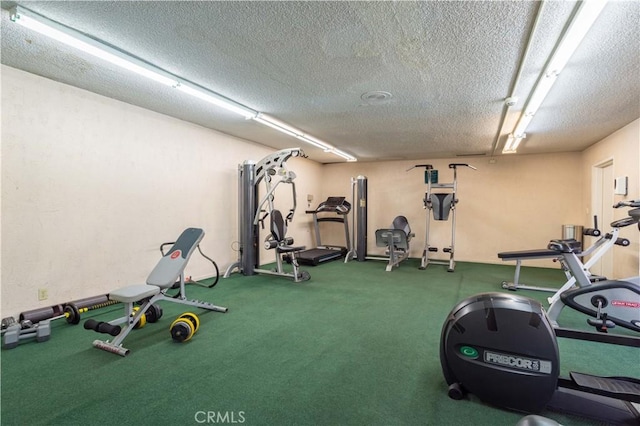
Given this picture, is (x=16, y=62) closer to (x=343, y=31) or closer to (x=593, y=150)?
(x=343, y=31)

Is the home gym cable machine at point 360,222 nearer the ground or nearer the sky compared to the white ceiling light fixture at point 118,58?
nearer the ground

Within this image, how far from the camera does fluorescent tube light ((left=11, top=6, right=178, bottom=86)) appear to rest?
2045mm

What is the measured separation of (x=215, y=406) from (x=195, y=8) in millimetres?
2481

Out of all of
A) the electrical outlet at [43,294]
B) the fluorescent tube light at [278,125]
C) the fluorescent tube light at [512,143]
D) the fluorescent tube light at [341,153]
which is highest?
the fluorescent tube light at [278,125]

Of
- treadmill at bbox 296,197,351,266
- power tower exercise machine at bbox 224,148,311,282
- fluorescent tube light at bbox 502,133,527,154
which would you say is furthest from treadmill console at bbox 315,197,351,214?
fluorescent tube light at bbox 502,133,527,154

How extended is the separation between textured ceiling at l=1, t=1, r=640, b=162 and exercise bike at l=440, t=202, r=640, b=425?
1.88 metres

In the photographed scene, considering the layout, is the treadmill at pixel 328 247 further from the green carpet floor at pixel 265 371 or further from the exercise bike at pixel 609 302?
the exercise bike at pixel 609 302

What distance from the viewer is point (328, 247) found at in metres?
7.68

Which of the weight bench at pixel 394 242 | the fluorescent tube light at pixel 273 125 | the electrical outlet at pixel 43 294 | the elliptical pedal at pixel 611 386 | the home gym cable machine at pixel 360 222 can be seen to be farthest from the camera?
the home gym cable machine at pixel 360 222

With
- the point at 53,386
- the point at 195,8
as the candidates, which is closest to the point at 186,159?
the point at 195,8

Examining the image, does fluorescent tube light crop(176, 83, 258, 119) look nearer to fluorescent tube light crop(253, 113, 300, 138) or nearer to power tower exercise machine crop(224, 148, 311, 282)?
fluorescent tube light crop(253, 113, 300, 138)

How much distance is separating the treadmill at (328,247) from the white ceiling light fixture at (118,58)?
127 inches

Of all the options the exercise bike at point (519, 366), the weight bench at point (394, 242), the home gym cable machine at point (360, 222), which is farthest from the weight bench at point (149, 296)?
the home gym cable machine at point (360, 222)

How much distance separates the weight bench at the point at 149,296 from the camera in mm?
2451
